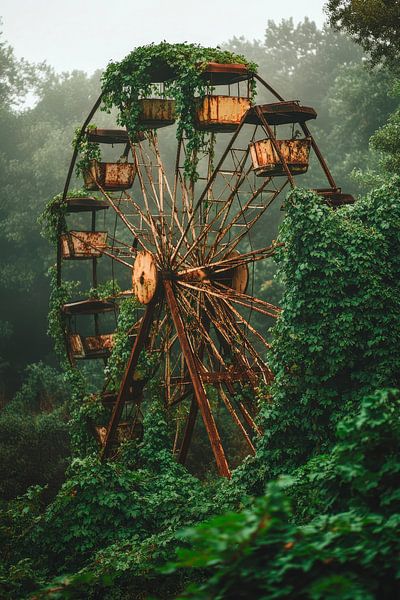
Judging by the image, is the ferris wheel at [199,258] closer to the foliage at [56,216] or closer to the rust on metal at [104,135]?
the rust on metal at [104,135]

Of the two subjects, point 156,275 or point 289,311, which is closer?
point 289,311

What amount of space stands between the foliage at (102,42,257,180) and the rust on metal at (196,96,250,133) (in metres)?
0.16

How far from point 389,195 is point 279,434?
3.90 metres

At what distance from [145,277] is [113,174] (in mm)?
3076

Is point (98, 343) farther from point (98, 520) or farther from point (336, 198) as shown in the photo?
point (336, 198)

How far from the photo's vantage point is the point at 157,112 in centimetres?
1468

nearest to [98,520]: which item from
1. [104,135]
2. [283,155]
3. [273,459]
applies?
[273,459]

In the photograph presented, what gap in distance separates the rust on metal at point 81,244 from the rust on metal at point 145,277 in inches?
131

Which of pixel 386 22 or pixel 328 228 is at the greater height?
pixel 386 22

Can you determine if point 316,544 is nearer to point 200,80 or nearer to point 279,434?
point 279,434

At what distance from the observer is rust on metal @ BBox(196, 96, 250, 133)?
13.4m

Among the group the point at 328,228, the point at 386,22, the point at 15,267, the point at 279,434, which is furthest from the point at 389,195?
the point at 15,267

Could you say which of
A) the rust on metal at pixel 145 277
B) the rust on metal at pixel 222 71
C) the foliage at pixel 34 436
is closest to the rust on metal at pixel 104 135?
the rust on metal at pixel 222 71

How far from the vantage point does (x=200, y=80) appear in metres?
13.3
